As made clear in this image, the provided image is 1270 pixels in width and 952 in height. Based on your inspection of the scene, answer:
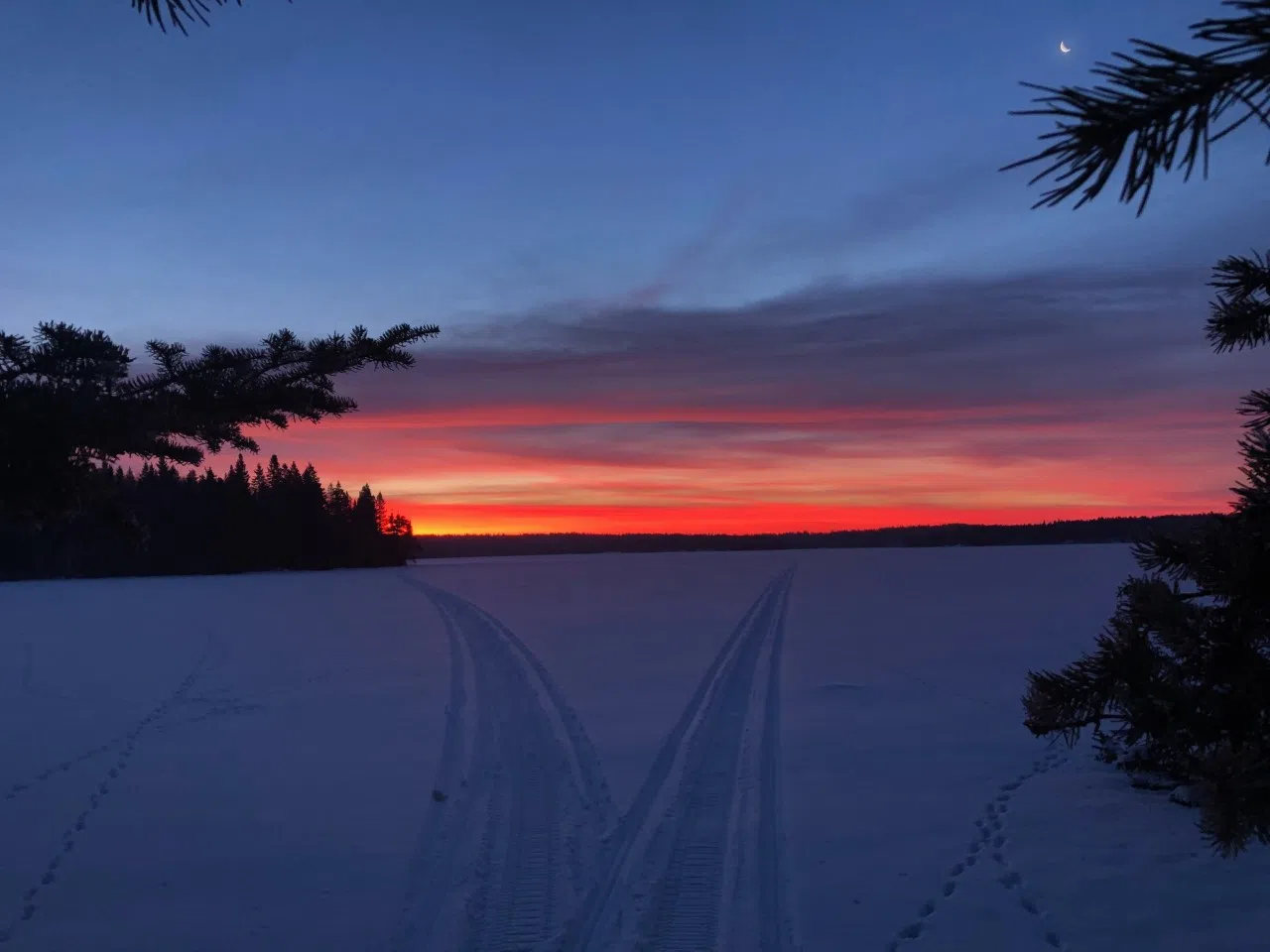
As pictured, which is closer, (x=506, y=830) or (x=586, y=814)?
(x=506, y=830)

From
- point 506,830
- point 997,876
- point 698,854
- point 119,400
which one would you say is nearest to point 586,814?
point 506,830

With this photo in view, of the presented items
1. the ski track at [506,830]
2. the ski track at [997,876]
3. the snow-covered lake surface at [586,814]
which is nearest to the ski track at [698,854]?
the snow-covered lake surface at [586,814]

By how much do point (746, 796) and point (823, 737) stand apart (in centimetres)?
261

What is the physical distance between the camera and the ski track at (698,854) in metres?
5.22

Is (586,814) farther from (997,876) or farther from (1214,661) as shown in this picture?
(1214,661)

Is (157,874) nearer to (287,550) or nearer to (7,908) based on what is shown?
(7,908)

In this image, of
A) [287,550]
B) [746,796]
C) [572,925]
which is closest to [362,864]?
[572,925]

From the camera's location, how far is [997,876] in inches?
238

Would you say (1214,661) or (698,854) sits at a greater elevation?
(1214,661)

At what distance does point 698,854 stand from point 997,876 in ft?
6.77

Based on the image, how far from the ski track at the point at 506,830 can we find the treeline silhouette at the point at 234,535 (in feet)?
194

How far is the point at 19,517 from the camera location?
4.46 meters

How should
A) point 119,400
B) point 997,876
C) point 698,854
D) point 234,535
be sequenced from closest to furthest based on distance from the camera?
point 119,400, point 997,876, point 698,854, point 234,535

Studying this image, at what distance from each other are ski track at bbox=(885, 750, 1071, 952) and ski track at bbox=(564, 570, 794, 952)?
2.66 ft
